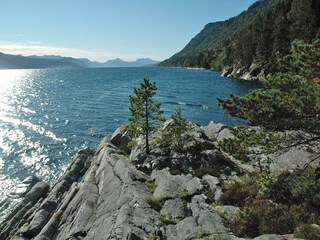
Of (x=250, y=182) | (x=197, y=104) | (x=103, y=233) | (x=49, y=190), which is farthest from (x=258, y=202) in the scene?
(x=197, y=104)

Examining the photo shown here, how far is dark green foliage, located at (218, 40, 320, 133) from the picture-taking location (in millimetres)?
14273

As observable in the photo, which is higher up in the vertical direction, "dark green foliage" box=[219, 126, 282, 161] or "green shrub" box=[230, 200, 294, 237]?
"dark green foliage" box=[219, 126, 282, 161]

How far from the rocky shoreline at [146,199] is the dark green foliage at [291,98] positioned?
2913 mm

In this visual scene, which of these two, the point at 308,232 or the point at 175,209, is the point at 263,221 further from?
the point at 175,209

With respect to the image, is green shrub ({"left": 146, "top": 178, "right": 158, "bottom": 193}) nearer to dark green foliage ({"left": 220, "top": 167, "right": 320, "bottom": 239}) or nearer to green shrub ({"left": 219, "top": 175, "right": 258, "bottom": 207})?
green shrub ({"left": 219, "top": 175, "right": 258, "bottom": 207})

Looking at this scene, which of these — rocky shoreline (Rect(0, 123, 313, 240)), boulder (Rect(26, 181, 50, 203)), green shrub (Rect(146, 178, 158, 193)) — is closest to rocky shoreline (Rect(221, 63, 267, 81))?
rocky shoreline (Rect(0, 123, 313, 240))

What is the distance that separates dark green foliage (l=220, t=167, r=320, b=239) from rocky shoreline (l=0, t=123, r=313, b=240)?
0.92m

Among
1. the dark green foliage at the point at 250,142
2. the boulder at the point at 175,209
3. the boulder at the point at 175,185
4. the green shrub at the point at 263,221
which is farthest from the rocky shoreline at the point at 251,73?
the green shrub at the point at 263,221

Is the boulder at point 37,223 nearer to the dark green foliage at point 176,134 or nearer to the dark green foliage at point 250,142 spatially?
the dark green foliage at point 176,134

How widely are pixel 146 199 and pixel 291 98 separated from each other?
35.2 ft

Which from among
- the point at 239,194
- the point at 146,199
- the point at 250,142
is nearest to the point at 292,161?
the point at 239,194

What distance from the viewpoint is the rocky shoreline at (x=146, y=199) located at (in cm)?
1694

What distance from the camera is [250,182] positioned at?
68.0 feet

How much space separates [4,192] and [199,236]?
2835cm
